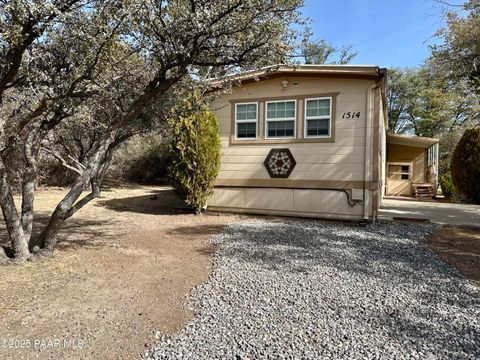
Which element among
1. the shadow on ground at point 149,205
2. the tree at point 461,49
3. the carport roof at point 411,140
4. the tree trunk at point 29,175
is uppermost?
the tree at point 461,49

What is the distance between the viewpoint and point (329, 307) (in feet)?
10.3

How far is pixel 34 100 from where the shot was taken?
160 inches

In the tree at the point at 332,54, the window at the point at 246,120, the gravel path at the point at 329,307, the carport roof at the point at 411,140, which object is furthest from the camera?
the tree at the point at 332,54

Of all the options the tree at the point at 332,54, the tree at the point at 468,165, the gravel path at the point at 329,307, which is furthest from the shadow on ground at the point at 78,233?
the tree at the point at 332,54

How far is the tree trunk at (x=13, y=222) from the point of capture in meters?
4.00

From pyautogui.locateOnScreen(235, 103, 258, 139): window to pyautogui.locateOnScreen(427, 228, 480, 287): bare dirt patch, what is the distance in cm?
484

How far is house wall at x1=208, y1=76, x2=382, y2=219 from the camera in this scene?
25.1ft

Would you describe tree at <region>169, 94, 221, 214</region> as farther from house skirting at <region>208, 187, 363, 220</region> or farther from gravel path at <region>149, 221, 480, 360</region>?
gravel path at <region>149, 221, 480, 360</region>

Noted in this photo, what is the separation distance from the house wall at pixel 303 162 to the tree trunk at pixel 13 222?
5276mm

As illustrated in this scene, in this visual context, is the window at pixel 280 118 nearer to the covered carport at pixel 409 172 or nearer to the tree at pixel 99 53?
the tree at pixel 99 53

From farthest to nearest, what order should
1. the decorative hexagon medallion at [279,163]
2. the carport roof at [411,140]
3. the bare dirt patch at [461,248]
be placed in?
the carport roof at [411,140] < the decorative hexagon medallion at [279,163] < the bare dirt patch at [461,248]

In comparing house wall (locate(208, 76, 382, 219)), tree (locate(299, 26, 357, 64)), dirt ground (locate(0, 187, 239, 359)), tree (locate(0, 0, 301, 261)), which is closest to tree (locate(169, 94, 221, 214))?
house wall (locate(208, 76, 382, 219))

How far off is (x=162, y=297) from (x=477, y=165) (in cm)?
1238

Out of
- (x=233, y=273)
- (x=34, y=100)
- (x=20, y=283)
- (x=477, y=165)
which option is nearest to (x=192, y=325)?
(x=233, y=273)
